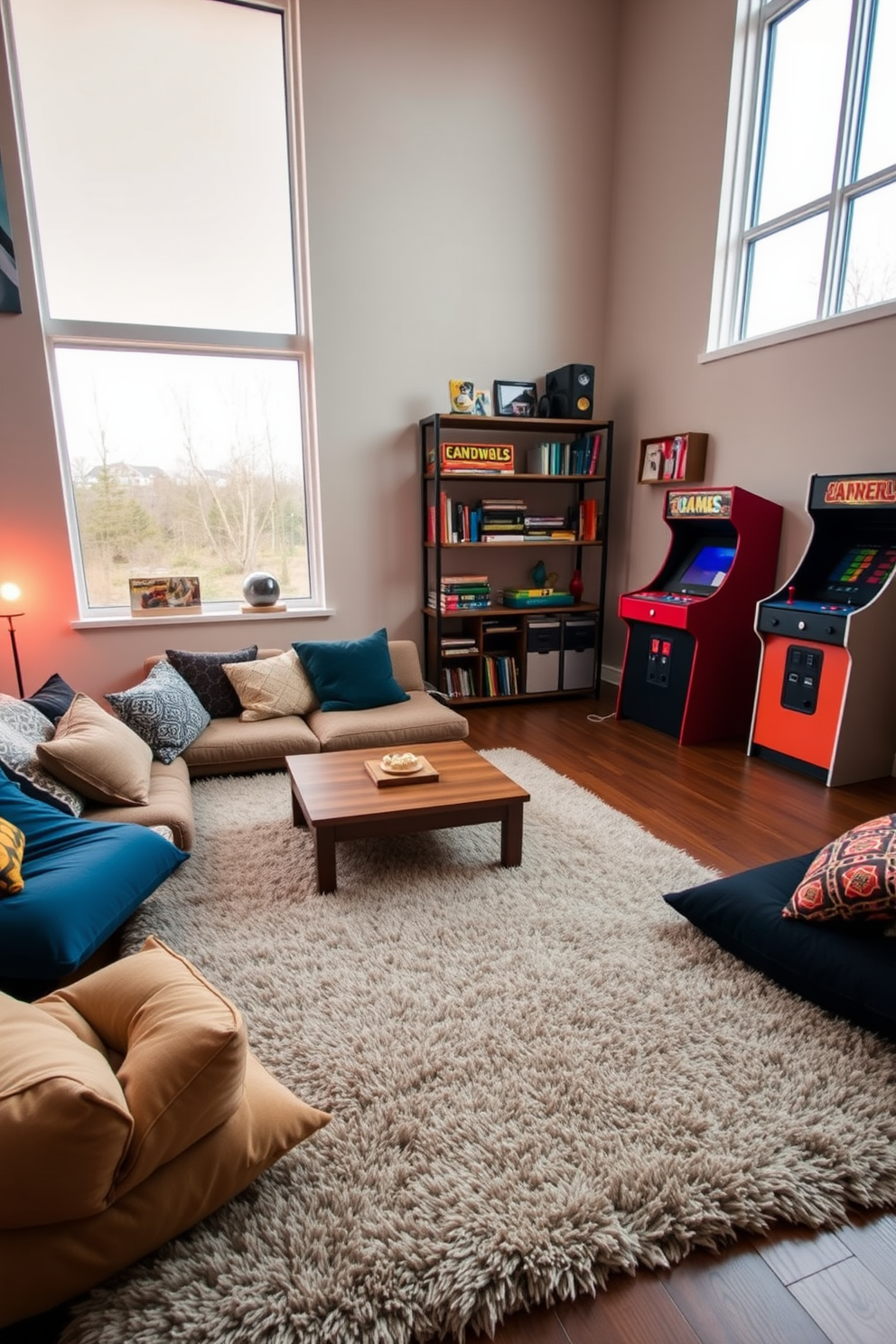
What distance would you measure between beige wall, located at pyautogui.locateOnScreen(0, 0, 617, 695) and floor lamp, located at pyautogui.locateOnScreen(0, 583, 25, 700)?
2.7 inches

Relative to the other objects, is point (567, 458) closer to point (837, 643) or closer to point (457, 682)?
point (457, 682)

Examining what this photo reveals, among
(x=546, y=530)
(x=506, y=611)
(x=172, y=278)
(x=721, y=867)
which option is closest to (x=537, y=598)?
(x=506, y=611)

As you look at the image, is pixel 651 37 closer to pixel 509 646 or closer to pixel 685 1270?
pixel 509 646

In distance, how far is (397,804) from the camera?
2.39 m

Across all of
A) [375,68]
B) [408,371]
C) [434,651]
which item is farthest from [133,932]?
[375,68]

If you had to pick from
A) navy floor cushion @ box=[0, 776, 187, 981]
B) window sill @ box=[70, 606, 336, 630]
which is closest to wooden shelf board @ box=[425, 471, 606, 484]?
window sill @ box=[70, 606, 336, 630]

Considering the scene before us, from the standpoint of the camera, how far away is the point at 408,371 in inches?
177

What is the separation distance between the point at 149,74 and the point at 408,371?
2055 millimetres

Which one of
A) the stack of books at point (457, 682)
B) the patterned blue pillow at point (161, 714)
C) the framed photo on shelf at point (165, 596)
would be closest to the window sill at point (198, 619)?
the framed photo on shelf at point (165, 596)

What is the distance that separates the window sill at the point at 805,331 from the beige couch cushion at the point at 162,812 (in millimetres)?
3650

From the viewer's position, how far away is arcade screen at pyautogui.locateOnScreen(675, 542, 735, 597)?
393 centimetres

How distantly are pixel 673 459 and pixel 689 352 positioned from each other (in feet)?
2.15

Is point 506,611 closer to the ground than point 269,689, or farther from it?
farther from it

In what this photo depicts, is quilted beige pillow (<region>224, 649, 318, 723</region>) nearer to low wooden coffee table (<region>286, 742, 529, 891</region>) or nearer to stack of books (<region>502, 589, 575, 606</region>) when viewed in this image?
low wooden coffee table (<region>286, 742, 529, 891</region>)
